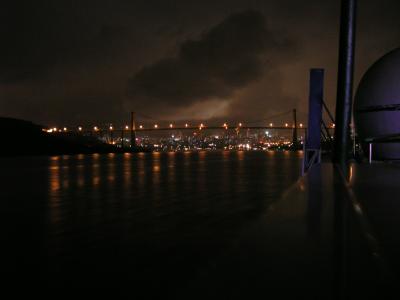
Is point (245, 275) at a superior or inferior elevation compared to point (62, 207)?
superior

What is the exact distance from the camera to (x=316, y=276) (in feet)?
3.99

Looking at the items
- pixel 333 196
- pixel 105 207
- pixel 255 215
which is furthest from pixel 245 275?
pixel 105 207

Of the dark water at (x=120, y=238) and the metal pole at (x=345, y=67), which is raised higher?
the metal pole at (x=345, y=67)

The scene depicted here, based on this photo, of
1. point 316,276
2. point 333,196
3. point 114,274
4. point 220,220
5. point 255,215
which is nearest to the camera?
point 316,276

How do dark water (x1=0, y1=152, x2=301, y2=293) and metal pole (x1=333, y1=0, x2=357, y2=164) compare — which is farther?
metal pole (x1=333, y1=0, x2=357, y2=164)

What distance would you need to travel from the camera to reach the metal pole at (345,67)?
248 inches

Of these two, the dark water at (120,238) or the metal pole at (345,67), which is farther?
the metal pole at (345,67)

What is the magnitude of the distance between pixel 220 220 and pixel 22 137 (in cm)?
7501

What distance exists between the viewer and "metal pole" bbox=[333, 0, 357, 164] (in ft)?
20.7

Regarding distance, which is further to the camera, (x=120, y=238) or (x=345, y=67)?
(x=345, y=67)

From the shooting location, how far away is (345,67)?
254 inches

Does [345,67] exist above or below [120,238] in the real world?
above

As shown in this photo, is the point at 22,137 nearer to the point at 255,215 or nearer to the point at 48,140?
the point at 48,140

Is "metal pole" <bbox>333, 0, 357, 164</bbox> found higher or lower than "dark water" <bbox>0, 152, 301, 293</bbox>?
higher
